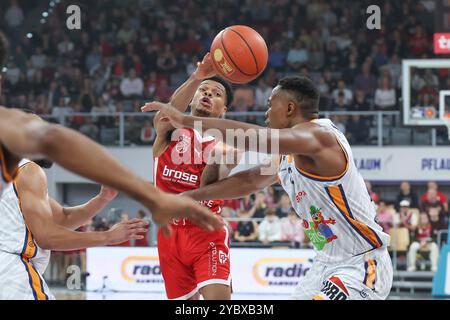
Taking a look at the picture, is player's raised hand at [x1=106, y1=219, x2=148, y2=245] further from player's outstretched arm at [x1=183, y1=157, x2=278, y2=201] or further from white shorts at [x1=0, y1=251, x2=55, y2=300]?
player's outstretched arm at [x1=183, y1=157, x2=278, y2=201]

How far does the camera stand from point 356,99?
52.1 ft

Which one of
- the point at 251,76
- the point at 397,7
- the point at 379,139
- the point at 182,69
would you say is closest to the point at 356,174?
the point at 251,76

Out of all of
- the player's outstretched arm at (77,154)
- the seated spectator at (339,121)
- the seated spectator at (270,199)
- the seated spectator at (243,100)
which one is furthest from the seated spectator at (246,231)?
the player's outstretched arm at (77,154)

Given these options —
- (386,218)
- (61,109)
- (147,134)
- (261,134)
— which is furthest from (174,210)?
(61,109)

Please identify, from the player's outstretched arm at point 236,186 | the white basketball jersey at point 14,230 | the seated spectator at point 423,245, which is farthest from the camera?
the seated spectator at point 423,245

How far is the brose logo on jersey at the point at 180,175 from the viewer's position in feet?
19.3

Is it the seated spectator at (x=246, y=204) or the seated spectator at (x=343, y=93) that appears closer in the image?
the seated spectator at (x=246, y=204)

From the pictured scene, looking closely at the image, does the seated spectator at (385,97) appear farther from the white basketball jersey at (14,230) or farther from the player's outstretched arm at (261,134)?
the white basketball jersey at (14,230)

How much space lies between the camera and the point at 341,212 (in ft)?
14.8

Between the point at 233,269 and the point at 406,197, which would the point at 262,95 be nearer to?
the point at 406,197

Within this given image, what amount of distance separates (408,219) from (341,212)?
8944 millimetres

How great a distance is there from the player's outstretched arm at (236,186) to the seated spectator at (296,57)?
11983 mm

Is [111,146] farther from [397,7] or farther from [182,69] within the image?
[397,7]

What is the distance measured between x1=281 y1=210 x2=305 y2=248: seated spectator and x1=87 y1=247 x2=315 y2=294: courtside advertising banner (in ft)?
1.96
